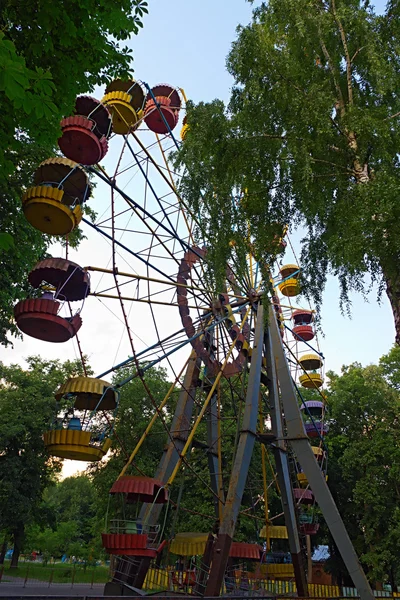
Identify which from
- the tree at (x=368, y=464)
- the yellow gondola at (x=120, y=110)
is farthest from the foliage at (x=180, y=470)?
the yellow gondola at (x=120, y=110)

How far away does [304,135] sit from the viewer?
347 inches

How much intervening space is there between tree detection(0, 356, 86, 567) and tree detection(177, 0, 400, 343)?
64.3 ft

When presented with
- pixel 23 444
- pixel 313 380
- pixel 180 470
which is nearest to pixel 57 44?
pixel 313 380

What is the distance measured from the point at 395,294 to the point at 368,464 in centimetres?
2006

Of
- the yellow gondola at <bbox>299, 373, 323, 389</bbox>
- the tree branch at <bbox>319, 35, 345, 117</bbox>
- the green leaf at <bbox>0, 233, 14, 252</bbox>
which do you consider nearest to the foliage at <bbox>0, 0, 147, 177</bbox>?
the green leaf at <bbox>0, 233, 14, 252</bbox>

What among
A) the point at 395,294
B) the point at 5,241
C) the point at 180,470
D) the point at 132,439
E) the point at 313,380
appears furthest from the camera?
the point at 132,439

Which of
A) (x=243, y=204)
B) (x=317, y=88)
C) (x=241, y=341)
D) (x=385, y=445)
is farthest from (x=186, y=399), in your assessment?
(x=385, y=445)

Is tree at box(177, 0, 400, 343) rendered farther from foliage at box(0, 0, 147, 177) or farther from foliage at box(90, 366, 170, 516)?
foliage at box(90, 366, 170, 516)

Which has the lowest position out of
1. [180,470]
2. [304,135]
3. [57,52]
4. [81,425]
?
[81,425]

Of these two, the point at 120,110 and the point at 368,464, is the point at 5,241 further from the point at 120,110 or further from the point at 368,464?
the point at 368,464

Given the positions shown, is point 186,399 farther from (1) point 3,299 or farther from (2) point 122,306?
(1) point 3,299

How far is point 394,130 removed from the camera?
852 centimetres

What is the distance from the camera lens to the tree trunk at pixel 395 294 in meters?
7.86

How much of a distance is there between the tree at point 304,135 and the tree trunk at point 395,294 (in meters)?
0.03
